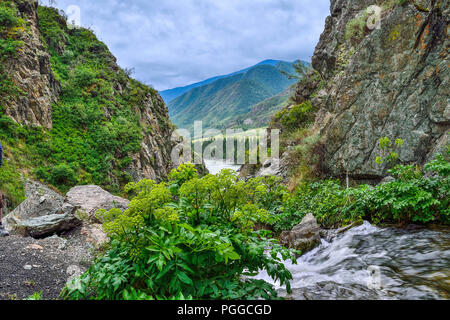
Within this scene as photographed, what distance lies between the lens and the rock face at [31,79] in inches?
623

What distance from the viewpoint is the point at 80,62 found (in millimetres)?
23953

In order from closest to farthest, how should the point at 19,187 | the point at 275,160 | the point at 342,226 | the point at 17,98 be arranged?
1. the point at 342,226
2. the point at 19,187
3. the point at 17,98
4. the point at 275,160

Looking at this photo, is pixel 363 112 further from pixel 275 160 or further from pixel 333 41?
pixel 333 41

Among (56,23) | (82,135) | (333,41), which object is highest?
(56,23)

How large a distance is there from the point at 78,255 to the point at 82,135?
15.5m

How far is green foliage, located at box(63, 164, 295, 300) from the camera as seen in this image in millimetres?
2475

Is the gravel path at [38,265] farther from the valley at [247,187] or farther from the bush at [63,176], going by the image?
the bush at [63,176]

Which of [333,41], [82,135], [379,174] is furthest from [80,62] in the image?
[379,174]

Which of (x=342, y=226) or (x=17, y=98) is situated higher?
(x=17, y=98)

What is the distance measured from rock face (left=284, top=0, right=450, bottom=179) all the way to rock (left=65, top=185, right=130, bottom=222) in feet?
32.5

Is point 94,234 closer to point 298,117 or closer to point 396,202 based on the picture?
point 396,202

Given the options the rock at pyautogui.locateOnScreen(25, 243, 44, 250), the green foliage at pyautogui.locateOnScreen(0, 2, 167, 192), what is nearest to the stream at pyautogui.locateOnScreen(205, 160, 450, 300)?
the rock at pyautogui.locateOnScreen(25, 243, 44, 250)

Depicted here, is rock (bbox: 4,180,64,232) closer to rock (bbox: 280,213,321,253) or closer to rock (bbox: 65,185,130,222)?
rock (bbox: 65,185,130,222)

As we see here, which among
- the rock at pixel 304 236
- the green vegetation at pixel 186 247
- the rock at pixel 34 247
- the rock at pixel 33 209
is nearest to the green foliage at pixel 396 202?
the rock at pixel 304 236
